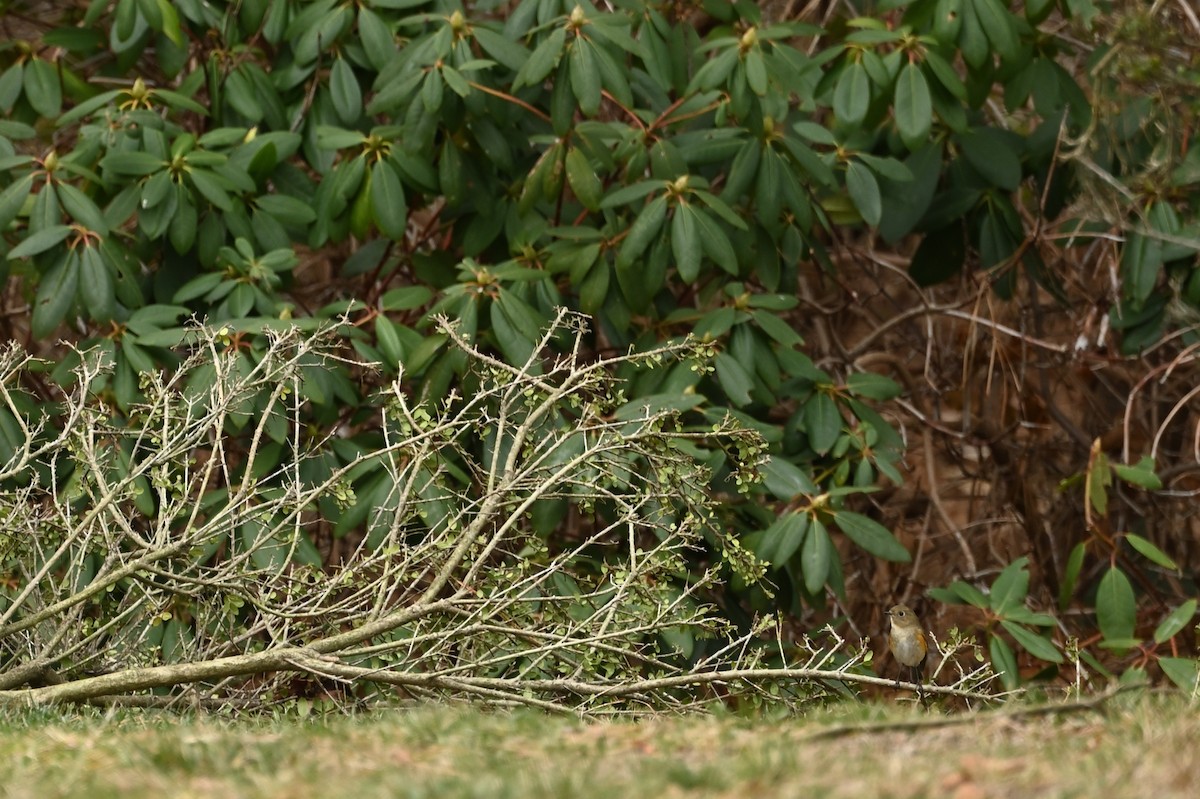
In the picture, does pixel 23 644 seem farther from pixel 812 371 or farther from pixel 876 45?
pixel 876 45

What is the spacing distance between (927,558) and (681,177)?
3.92 m

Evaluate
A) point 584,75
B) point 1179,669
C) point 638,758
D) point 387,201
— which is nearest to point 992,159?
point 584,75

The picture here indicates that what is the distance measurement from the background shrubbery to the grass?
65.3 inches

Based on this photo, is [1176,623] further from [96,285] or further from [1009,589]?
[96,285]

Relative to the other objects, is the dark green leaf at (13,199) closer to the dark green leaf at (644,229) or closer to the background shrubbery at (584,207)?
the background shrubbery at (584,207)

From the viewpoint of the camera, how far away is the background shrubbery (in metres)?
5.85

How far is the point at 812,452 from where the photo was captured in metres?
6.36

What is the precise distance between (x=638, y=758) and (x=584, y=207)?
12.3 feet

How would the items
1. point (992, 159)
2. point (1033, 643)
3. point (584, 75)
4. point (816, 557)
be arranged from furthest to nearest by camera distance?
1. point (992, 159)
2. point (1033, 643)
3. point (584, 75)
4. point (816, 557)

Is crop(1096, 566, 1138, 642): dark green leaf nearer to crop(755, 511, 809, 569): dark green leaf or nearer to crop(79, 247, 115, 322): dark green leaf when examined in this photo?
crop(755, 511, 809, 569): dark green leaf

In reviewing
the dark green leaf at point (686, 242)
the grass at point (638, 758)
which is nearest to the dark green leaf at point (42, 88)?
the dark green leaf at point (686, 242)

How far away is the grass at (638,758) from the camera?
2893 mm

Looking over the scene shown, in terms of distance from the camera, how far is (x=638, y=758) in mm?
3244

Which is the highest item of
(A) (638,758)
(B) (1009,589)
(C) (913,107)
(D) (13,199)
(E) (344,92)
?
(E) (344,92)
